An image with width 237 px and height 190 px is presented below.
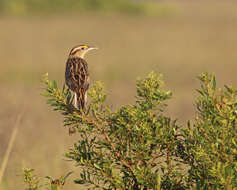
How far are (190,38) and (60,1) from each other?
13858 millimetres

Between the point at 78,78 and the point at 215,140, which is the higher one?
the point at 78,78

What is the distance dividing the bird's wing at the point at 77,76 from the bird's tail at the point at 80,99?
0.05 m

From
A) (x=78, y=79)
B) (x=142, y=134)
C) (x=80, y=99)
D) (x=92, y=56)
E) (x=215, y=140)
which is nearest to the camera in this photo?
(x=215, y=140)

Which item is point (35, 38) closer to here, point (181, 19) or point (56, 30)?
point (56, 30)

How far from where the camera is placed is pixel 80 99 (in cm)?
326

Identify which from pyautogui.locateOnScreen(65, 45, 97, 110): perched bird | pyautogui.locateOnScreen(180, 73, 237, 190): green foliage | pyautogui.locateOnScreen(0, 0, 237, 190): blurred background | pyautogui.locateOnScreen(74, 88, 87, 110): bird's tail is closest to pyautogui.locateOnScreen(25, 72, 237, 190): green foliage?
pyautogui.locateOnScreen(180, 73, 237, 190): green foliage

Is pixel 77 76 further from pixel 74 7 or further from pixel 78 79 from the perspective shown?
pixel 74 7

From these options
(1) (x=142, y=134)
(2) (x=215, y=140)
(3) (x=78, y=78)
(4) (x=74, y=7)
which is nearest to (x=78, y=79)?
(3) (x=78, y=78)

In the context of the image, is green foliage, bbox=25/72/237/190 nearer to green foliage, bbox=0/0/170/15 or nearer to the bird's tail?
the bird's tail

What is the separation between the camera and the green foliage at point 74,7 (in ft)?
109

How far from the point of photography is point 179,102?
1255 centimetres

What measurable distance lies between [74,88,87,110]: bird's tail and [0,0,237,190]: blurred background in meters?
0.75

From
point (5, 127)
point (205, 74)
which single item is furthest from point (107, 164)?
point (5, 127)

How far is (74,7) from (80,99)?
31703 millimetres
